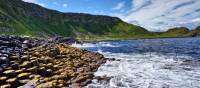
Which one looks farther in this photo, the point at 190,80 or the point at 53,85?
the point at 190,80

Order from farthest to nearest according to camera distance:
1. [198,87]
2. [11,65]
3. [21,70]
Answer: [11,65]
[21,70]
[198,87]

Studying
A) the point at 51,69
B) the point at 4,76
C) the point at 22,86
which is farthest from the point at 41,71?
the point at 22,86

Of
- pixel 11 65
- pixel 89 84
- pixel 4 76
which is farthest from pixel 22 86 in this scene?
pixel 11 65

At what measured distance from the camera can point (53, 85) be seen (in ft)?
84.0

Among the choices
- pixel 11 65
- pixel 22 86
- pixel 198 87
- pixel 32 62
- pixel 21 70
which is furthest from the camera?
pixel 32 62

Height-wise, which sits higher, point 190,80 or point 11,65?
point 11,65

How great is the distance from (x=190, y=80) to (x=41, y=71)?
55.1 ft

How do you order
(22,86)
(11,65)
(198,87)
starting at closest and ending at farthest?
(22,86)
(198,87)
(11,65)

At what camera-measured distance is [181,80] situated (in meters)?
32.2

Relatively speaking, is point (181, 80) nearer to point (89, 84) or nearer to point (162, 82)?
point (162, 82)

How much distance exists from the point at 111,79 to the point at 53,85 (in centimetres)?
911

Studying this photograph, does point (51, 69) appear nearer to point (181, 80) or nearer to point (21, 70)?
point (21, 70)

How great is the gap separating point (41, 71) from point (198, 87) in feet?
55.9

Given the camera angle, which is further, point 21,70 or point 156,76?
point 156,76
